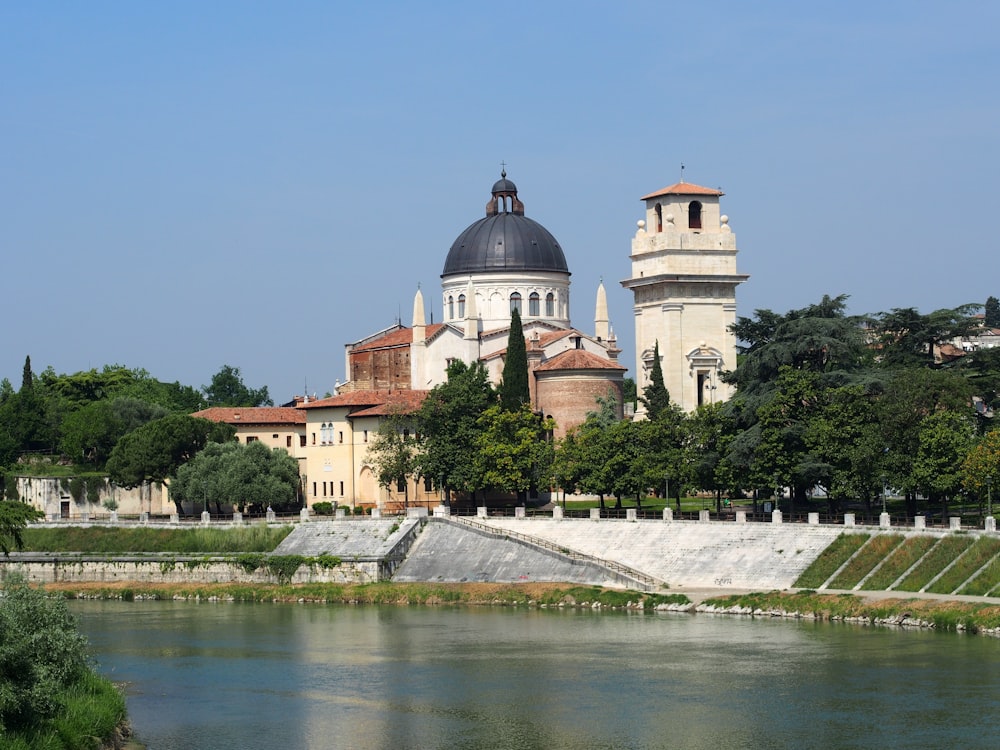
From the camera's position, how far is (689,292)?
88.6 meters

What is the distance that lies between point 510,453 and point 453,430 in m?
3.69

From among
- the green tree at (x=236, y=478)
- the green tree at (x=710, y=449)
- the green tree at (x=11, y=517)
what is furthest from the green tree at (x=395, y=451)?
the green tree at (x=11, y=517)

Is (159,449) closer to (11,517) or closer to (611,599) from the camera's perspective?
(611,599)

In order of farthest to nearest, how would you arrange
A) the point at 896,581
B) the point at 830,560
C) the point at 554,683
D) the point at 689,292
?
the point at 689,292 → the point at 830,560 → the point at 896,581 → the point at 554,683

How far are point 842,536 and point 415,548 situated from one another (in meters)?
19.4

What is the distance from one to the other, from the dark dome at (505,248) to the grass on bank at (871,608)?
42294 mm

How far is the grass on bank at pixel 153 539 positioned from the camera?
7794 centimetres

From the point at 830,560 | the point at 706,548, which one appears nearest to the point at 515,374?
the point at 706,548

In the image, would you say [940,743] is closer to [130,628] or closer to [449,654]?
[449,654]

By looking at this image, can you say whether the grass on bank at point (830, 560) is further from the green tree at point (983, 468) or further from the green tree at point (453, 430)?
the green tree at point (453, 430)

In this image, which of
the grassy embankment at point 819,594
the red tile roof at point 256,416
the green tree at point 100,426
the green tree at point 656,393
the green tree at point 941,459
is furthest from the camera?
the green tree at point 100,426

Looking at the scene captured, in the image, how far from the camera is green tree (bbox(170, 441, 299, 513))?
85.0 m

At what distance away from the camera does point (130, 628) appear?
60.1 metres

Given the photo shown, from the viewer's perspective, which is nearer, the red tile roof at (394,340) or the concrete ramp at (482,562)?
the concrete ramp at (482,562)
